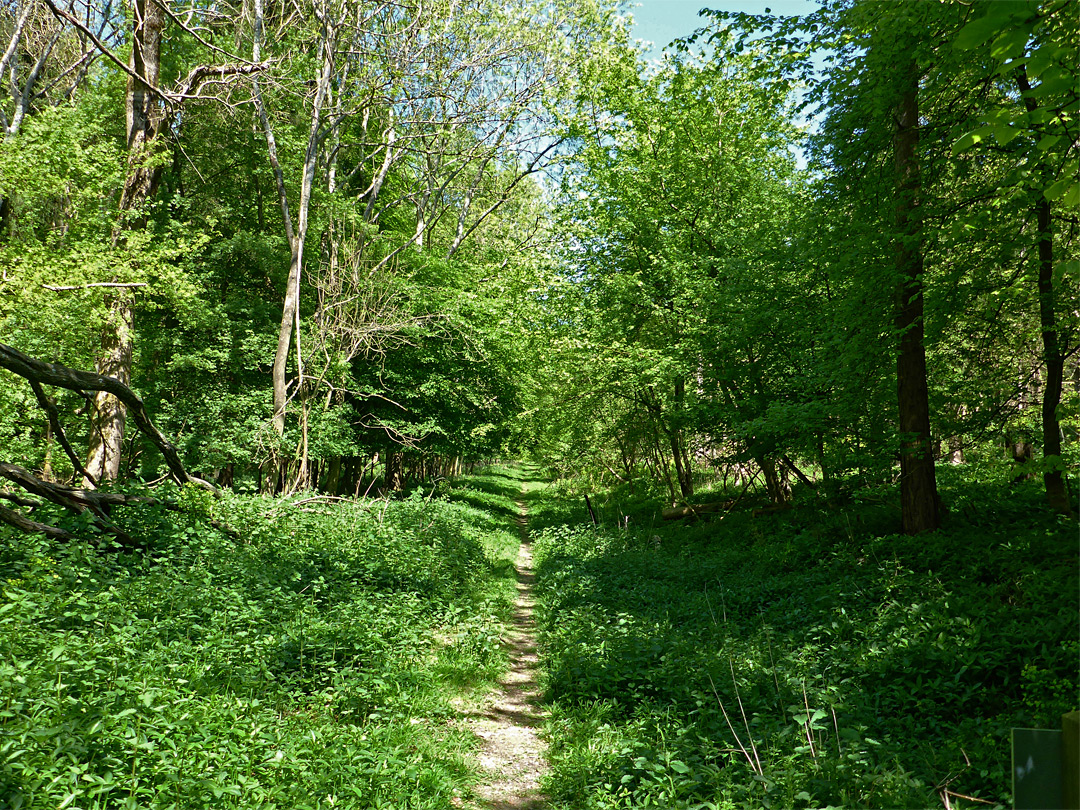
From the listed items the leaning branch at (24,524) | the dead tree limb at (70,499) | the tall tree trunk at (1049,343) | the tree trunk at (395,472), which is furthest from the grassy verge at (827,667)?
the tree trunk at (395,472)

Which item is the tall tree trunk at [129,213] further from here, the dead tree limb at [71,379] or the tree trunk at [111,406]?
the dead tree limb at [71,379]

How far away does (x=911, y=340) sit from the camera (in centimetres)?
892

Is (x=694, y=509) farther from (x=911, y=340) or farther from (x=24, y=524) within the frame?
(x=24, y=524)

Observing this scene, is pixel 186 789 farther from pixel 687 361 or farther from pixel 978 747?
pixel 687 361

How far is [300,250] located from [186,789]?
13.2 metres

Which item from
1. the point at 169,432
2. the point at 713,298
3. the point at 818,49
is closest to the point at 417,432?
the point at 169,432

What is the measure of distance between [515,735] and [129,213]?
39.0 feet

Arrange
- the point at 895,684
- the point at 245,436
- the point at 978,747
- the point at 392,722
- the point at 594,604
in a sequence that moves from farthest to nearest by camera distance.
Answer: the point at 245,436 → the point at 594,604 → the point at 895,684 → the point at 392,722 → the point at 978,747

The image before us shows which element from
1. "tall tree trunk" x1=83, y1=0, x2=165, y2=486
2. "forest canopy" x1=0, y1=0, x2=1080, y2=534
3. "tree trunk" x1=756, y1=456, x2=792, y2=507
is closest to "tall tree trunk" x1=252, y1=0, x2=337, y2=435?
"forest canopy" x1=0, y1=0, x2=1080, y2=534

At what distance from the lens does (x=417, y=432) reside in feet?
63.8

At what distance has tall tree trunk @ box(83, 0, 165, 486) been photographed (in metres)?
11.3

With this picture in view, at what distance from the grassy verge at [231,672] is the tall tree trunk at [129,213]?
3710 mm

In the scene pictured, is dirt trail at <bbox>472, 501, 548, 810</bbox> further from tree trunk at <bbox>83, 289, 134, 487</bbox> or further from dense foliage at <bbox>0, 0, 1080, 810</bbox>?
tree trunk at <bbox>83, 289, 134, 487</bbox>

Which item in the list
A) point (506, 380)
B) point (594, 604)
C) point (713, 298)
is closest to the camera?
point (594, 604)
